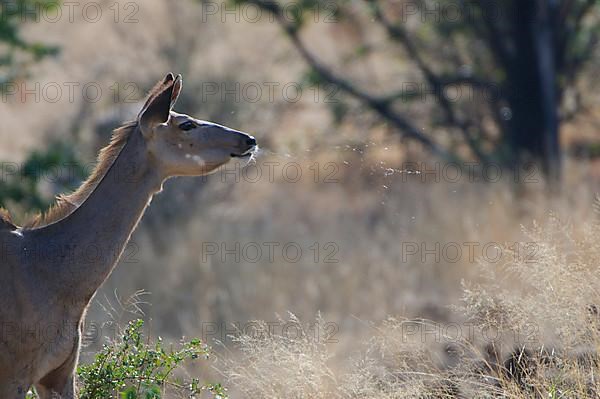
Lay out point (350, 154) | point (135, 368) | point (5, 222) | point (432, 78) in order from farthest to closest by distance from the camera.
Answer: point (350, 154)
point (432, 78)
point (5, 222)
point (135, 368)

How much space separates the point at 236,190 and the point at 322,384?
40.0ft

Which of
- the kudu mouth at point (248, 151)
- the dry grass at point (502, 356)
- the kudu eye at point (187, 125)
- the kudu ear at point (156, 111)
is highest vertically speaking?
the kudu ear at point (156, 111)

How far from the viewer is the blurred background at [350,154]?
628 inches

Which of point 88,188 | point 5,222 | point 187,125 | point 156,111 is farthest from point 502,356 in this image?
point 5,222

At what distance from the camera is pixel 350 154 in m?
20.3

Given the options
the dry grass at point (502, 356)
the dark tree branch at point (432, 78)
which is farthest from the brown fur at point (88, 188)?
the dark tree branch at point (432, 78)

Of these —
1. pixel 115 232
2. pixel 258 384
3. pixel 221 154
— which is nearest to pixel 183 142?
pixel 221 154

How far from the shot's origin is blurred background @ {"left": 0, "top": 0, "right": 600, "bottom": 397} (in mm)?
15953

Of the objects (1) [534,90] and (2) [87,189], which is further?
(1) [534,90]

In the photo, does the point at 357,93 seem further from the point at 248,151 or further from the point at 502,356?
the point at 502,356

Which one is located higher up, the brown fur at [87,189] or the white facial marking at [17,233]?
the brown fur at [87,189]

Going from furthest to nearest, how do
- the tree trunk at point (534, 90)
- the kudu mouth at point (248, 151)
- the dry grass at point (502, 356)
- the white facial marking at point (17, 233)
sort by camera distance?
the tree trunk at point (534, 90), the kudu mouth at point (248, 151), the white facial marking at point (17, 233), the dry grass at point (502, 356)

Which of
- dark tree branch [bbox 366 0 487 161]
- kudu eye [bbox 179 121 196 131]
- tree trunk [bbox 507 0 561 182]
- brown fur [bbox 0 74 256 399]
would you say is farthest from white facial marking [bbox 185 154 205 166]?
dark tree branch [bbox 366 0 487 161]

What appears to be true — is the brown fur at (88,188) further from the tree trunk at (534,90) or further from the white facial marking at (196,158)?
the tree trunk at (534,90)
